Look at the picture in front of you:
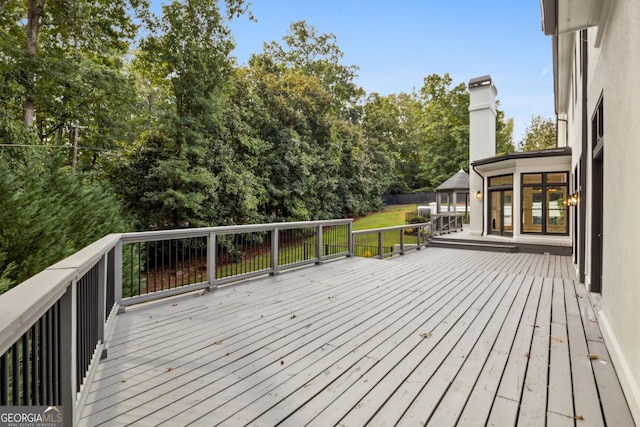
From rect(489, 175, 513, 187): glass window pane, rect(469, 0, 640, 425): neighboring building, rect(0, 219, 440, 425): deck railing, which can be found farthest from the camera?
rect(489, 175, 513, 187): glass window pane

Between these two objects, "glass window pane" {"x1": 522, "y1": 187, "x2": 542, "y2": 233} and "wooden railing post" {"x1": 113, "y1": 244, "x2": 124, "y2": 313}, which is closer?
"wooden railing post" {"x1": 113, "y1": 244, "x2": 124, "y2": 313}

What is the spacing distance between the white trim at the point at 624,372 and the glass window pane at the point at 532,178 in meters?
9.54

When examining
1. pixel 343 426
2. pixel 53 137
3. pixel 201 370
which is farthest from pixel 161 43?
pixel 343 426

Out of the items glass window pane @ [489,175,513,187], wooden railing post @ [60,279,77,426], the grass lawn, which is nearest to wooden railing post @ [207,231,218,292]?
wooden railing post @ [60,279,77,426]

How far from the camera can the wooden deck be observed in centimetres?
206

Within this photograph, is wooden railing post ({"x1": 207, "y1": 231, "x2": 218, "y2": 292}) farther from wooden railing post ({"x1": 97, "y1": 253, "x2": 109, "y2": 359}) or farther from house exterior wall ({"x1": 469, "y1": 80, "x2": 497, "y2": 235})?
house exterior wall ({"x1": 469, "y1": 80, "x2": 497, "y2": 235})

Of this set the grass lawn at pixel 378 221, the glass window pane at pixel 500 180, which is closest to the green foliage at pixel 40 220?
the glass window pane at pixel 500 180

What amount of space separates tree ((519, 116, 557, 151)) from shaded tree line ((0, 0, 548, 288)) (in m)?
20.6

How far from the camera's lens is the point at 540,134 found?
29.7m

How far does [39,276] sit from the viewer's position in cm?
139

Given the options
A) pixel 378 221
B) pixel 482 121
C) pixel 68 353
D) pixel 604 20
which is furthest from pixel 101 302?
pixel 378 221

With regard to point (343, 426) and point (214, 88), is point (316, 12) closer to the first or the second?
point (214, 88)

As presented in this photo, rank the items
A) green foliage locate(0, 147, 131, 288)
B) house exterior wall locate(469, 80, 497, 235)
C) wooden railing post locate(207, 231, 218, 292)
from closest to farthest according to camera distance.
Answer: green foliage locate(0, 147, 131, 288) < wooden railing post locate(207, 231, 218, 292) < house exterior wall locate(469, 80, 497, 235)

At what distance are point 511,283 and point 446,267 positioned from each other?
70.3 inches
